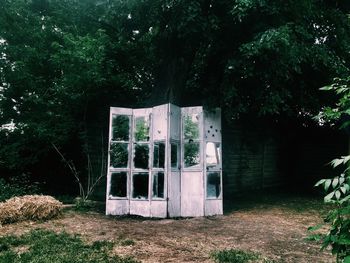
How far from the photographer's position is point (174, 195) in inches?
306

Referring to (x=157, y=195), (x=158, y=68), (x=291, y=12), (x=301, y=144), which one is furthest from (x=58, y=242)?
(x=301, y=144)

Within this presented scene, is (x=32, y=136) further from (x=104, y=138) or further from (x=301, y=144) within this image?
(x=301, y=144)

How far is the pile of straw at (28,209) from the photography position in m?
6.66

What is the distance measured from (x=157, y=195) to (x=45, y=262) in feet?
11.9

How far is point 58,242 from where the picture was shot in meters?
5.33

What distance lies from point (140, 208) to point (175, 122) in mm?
2169

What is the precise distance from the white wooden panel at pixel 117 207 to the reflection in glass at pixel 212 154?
2174mm

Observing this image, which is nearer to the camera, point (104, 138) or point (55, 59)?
point (55, 59)

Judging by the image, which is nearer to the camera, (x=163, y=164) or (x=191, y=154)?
(x=163, y=164)

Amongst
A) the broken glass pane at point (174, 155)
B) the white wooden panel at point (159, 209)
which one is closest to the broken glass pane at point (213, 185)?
the broken glass pane at point (174, 155)

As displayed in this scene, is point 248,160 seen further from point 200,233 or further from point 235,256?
point 235,256

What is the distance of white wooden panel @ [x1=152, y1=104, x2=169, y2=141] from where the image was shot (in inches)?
307

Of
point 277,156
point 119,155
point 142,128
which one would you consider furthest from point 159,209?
point 277,156

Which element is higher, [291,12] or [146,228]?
[291,12]
